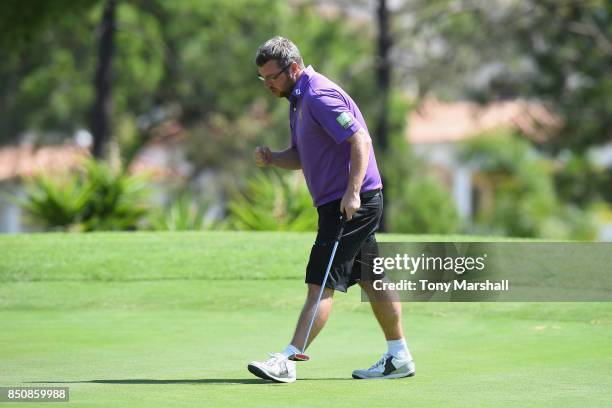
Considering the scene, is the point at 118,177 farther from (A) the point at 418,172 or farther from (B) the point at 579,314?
(A) the point at 418,172

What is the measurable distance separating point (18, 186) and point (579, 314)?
116ft

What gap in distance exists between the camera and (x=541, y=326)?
8750 mm

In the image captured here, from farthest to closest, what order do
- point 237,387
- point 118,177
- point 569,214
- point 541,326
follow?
point 569,214, point 118,177, point 541,326, point 237,387

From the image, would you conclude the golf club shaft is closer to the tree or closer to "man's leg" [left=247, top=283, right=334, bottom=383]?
"man's leg" [left=247, top=283, right=334, bottom=383]

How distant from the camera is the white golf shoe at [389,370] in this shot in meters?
6.69

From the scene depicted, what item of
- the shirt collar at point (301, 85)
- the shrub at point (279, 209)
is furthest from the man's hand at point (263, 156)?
the shrub at point (279, 209)

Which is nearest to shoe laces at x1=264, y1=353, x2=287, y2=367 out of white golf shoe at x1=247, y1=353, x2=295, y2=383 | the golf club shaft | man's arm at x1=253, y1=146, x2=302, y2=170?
white golf shoe at x1=247, y1=353, x2=295, y2=383

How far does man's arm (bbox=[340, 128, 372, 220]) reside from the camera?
6613 millimetres

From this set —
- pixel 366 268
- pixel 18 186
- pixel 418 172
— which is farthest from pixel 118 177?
pixel 18 186

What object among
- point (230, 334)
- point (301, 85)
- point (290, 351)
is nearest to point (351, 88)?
point (230, 334)

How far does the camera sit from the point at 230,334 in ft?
27.6

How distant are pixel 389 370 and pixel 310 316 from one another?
1.65 feet

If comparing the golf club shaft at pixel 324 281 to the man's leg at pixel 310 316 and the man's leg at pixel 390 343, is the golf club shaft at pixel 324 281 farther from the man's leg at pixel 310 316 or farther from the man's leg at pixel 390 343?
the man's leg at pixel 390 343

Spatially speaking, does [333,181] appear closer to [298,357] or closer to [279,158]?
[279,158]
